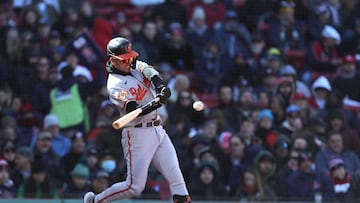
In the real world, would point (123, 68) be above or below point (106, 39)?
above

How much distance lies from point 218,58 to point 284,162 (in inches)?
100

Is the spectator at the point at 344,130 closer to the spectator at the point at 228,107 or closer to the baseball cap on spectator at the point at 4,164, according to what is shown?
the spectator at the point at 228,107

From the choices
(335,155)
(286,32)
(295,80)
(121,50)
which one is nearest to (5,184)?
(121,50)

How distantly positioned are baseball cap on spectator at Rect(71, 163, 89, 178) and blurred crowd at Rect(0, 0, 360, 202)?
24 mm

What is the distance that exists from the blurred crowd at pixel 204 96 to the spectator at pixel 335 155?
15mm

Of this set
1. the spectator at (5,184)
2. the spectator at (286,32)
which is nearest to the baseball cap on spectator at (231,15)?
the spectator at (286,32)

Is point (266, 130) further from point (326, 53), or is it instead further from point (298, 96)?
point (326, 53)

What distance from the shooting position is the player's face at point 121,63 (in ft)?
28.6

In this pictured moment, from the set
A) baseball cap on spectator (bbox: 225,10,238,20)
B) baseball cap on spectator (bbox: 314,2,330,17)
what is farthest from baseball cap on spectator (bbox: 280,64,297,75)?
baseball cap on spectator (bbox: 314,2,330,17)

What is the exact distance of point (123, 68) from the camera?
346 inches

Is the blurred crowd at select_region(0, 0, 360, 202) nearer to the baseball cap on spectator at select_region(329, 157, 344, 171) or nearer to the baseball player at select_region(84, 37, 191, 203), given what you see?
the baseball cap on spectator at select_region(329, 157, 344, 171)

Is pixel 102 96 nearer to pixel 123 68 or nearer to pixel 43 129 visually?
pixel 43 129

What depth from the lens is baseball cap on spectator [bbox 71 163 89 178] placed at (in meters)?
11.3

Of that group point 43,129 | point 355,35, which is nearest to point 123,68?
point 43,129
